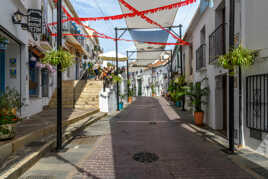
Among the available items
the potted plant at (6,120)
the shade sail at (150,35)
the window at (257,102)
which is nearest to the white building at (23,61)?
the potted plant at (6,120)

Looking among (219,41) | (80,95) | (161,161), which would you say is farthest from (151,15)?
(161,161)

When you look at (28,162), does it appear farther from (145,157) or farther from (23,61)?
(23,61)

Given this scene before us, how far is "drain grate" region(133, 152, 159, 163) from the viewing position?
4.18 m

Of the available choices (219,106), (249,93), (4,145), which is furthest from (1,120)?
(219,106)

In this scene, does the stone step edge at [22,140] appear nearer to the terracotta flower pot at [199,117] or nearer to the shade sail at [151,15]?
the terracotta flower pot at [199,117]

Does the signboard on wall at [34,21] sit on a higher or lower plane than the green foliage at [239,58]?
higher

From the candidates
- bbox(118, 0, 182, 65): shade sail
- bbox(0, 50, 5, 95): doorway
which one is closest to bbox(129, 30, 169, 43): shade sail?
bbox(118, 0, 182, 65): shade sail

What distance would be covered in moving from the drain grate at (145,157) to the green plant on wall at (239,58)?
2.62m

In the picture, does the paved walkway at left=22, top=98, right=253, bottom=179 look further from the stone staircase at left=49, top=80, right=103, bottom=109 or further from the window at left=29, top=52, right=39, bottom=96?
the stone staircase at left=49, top=80, right=103, bottom=109

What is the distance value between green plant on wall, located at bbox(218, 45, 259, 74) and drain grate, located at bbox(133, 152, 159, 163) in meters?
2.62

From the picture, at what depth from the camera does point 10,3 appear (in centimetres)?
630

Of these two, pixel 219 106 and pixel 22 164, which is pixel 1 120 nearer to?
pixel 22 164

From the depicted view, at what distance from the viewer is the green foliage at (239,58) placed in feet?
14.4

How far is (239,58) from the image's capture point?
438 cm
